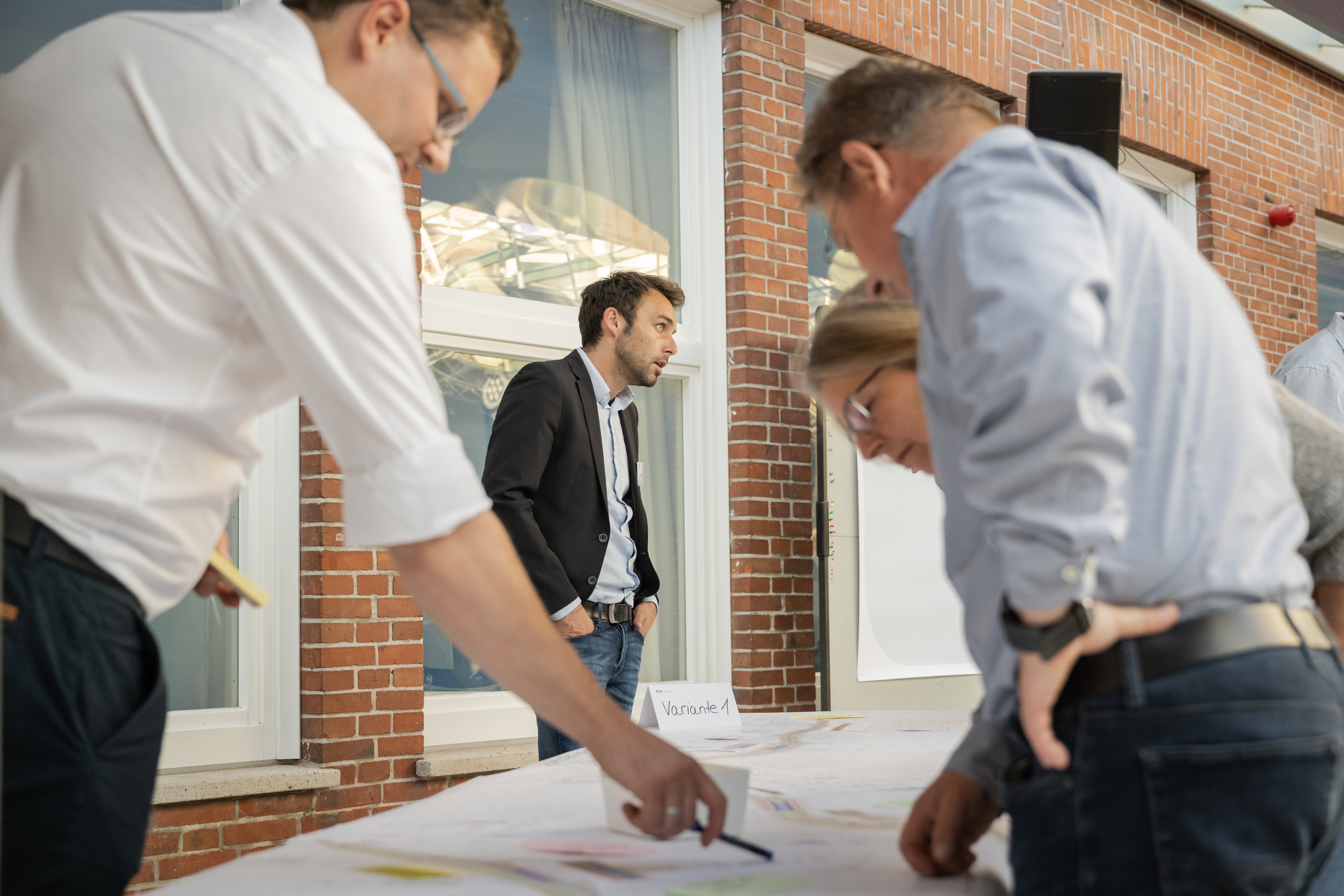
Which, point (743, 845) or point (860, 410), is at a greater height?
point (860, 410)

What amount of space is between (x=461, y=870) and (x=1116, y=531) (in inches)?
29.8

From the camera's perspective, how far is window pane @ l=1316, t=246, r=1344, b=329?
8.50 metres

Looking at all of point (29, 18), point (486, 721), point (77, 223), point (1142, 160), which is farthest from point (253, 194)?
point (1142, 160)

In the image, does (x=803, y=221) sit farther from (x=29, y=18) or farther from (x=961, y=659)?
(x=29, y=18)

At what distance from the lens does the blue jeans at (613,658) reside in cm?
338

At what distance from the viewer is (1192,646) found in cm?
107

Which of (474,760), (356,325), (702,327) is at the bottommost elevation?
(474,760)

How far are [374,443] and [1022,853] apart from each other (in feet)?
2.34

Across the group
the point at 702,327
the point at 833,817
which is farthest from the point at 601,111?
the point at 833,817

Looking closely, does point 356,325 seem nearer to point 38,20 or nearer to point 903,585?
point 38,20

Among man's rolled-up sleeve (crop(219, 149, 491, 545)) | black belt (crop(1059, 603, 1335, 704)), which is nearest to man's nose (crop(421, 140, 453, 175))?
man's rolled-up sleeve (crop(219, 149, 491, 545))

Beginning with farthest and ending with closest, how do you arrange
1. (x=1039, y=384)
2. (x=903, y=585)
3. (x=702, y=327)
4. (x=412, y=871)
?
(x=903, y=585) → (x=702, y=327) → (x=412, y=871) → (x=1039, y=384)

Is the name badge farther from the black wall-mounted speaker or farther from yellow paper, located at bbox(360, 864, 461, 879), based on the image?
the black wall-mounted speaker

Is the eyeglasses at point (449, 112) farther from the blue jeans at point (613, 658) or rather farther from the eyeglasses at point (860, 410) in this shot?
the blue jeans at point (613, 658)
